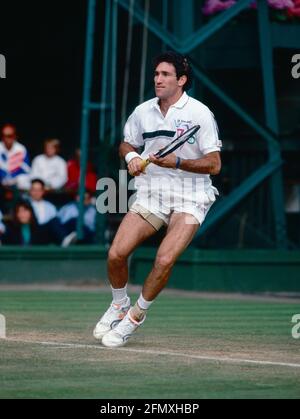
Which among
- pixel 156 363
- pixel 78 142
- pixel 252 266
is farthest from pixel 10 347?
pixel 78 142

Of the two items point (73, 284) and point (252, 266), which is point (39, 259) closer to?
point (73, 284)

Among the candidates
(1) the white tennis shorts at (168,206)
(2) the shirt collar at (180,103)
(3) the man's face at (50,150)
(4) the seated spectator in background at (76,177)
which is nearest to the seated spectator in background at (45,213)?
(4) the seated spectator in background at (76,177)

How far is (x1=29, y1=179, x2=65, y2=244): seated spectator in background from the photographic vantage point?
2012cm

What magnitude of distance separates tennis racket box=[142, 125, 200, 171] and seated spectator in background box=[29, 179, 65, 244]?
8.85 meters

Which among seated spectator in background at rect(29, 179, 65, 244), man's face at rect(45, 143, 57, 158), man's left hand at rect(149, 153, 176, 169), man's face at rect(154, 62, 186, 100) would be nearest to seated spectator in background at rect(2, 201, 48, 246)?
seated spectator in background at rect(29, 179, 65, 244)

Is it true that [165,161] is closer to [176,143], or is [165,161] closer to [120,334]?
[176,143]

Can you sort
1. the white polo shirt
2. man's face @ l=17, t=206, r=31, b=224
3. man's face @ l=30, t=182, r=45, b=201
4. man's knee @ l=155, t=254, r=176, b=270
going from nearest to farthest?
man's knee @ l=155, t=254, r=176, b=270, the white polo shirt, man's face @ l=17, t=206, r=31, b=224, man's face @ l=30, t=182, r=45, b=201

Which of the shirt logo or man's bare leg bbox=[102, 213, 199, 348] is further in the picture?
the shirt logo

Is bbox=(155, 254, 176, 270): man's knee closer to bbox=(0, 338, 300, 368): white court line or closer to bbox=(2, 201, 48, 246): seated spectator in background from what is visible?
bbox=(0, 338, 300, 368): white court line

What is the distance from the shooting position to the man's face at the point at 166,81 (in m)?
11.6

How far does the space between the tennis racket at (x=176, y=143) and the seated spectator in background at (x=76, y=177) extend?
9.52m

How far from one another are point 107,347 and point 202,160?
1.67 meters

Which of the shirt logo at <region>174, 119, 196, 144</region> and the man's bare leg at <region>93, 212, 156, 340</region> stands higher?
the shirt logo at <region>174, 119, 196, 144</region>

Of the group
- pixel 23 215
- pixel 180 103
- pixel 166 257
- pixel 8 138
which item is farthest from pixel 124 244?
pixel 8 138
